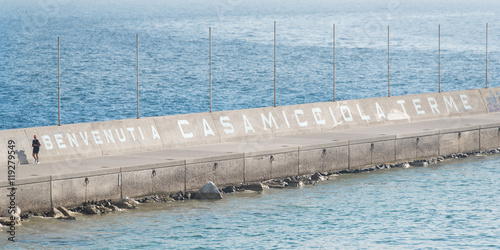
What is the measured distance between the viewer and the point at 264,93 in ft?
290


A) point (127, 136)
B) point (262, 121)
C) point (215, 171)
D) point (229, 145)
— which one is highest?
point (262, 121)

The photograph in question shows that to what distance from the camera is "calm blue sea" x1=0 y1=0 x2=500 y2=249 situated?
2519 centimetres

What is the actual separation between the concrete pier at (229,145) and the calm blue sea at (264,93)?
91 cm

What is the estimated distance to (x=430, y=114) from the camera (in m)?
42.0

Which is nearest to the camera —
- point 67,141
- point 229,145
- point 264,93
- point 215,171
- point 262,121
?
point 67,141

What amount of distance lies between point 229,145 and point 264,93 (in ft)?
183

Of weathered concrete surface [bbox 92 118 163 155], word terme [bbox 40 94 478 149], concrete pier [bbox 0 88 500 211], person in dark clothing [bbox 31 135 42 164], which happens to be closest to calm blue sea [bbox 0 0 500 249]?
concrete pier [bbox 0 88 500 211]

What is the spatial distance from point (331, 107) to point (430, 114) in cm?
670

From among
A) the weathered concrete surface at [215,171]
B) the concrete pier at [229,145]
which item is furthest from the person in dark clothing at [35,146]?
the weathered concrete surface at [215,171]

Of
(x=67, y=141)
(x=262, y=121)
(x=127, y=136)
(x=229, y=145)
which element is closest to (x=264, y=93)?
(x=262, y=121)

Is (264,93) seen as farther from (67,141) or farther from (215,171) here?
(67,141)

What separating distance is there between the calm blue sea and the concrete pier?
2.97 ft

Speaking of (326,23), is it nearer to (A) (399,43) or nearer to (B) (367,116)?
(A) (399,43)

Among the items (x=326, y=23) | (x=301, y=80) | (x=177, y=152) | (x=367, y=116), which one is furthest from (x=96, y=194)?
(x=326, y=23)
